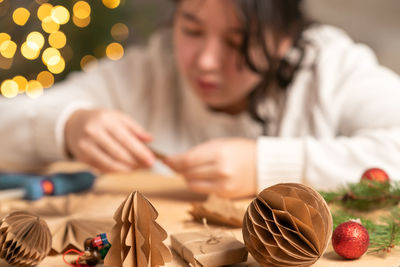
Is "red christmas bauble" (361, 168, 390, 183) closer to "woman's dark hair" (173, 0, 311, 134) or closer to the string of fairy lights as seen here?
"woman's dark hair" (173, 0, 311, 134)

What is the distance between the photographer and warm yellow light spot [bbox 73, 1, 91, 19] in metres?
1.58

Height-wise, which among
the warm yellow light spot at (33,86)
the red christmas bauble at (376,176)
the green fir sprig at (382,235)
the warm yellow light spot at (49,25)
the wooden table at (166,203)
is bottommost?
the wooden table at (166,203)

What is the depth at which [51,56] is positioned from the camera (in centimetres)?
165

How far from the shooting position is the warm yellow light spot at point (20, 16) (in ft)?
5.31

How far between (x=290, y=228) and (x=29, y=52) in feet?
5.17

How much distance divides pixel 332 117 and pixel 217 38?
→ 0.33 metres

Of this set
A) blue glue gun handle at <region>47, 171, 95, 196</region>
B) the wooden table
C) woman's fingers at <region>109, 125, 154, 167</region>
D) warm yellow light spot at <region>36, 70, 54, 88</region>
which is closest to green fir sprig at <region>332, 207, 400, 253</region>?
the wooden table

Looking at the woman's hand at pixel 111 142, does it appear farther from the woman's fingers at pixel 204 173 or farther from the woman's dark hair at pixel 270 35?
the woman's dark hair at pixel 270 35

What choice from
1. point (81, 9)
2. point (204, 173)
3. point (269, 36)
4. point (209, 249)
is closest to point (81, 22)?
point (81, 9)

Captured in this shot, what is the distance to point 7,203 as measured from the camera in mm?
699

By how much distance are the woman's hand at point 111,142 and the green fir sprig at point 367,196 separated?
34 centimetres

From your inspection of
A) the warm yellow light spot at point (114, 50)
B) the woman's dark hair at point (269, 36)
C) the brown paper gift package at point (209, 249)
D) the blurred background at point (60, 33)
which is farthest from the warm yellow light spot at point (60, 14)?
the brown paper gift package at point (209, 249)

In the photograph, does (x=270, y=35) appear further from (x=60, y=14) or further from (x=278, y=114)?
(x=60, y=14)

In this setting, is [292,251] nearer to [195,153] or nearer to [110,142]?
[195,153]
